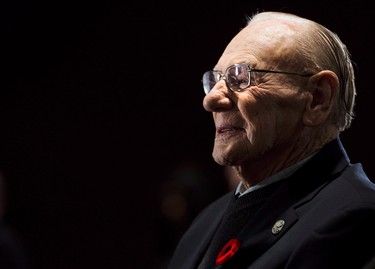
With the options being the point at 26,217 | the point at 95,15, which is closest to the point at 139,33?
the point at 95,15

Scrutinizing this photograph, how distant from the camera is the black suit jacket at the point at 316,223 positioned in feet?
7.41

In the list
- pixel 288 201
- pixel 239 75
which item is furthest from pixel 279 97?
pixel 288 201

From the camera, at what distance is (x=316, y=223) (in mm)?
2336

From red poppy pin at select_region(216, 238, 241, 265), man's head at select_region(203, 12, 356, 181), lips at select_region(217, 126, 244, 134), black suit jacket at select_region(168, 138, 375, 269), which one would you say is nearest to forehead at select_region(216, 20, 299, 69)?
man's head at select_region(203, 12, 356, 181)

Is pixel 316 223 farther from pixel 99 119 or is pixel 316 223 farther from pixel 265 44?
pixel 99 119

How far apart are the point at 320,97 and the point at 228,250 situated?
59cm

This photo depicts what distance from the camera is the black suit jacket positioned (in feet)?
7.41

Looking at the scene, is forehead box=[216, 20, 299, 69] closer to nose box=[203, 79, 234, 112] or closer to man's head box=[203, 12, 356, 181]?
man's head box=[203, 12, 356, 181]

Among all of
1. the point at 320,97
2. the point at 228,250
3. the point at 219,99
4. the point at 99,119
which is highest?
the point at 219,99

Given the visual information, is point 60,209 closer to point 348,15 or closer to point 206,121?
point 206,121

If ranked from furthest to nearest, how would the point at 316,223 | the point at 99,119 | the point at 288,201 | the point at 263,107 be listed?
the point at 99,119
the point at 263,107
the point at 288,201
the point at 316,223

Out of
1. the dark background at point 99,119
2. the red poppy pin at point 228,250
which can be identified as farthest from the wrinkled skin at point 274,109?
the dark background at point 99,119

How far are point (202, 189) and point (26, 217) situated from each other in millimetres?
2849

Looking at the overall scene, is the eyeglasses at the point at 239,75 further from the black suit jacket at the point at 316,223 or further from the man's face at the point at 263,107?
the black suit jacket at the point at 316,223
